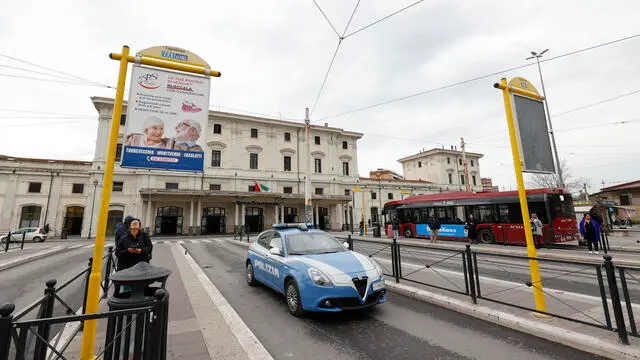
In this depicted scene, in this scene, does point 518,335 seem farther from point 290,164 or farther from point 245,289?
point 290,164

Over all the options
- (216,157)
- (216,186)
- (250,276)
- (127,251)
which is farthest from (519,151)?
(216,157)

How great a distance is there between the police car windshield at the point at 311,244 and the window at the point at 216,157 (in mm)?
31568

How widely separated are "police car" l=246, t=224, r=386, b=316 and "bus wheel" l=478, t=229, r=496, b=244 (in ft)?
48.5

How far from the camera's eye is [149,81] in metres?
4.02

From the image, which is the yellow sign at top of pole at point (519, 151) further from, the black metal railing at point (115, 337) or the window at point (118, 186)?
the window at point (118, 186)

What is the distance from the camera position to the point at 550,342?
3.85 meters

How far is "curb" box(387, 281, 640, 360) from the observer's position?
11.2 feet

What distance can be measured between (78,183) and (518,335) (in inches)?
1592

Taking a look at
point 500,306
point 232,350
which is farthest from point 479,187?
point 232,350

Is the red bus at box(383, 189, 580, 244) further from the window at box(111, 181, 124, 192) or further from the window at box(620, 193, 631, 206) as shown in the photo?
the window at box(620, 193, 631, 206)

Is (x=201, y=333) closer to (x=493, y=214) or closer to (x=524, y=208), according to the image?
(x=524, y=208)

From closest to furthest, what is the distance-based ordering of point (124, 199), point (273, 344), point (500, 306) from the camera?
point (273, 344), point (500, 306), point (124, 199)

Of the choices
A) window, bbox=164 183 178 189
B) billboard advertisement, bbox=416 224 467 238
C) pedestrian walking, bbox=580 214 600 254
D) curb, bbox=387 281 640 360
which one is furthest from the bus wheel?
window, bbox=164 183 178 189

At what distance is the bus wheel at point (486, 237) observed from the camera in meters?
16.9
